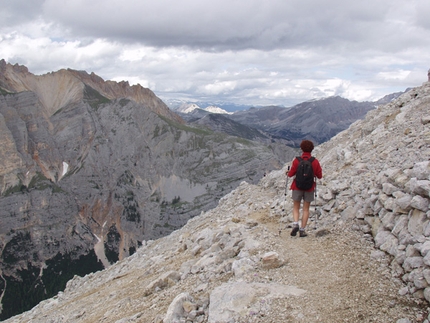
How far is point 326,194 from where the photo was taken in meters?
18.1

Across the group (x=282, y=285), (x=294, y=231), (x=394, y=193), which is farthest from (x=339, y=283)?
(x=294, y=231)

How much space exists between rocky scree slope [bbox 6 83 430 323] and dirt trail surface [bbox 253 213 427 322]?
28 mm

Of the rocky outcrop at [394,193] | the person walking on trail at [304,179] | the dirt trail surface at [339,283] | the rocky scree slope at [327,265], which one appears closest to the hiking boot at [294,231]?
the person walking on trail at [304,179]

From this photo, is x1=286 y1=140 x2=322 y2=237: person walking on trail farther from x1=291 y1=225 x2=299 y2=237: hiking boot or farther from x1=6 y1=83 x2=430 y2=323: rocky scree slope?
x1=6 y1=83 x2=430 y2=323: rocky scree slope

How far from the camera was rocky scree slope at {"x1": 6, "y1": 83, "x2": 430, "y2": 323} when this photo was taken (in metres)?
9.80

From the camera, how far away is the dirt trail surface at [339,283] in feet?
30.5

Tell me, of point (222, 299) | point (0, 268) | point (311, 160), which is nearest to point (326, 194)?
point (311, 160)

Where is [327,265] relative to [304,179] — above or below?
below

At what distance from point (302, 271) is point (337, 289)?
5.55ft

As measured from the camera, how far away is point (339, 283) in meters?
10.9

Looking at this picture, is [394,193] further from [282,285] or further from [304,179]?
[282,285]

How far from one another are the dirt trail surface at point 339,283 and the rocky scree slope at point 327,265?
3cm

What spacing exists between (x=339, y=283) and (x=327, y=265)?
1339mm

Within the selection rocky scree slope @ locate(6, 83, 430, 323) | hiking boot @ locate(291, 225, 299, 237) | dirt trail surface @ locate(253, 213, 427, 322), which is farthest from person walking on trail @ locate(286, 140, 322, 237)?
dirt trail surface @ locate(253, 213, 427, 322)
